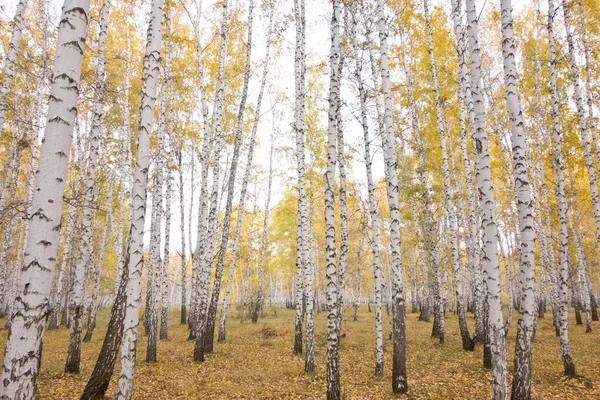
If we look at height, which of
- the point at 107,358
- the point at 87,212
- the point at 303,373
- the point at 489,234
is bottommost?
the point at 303,373

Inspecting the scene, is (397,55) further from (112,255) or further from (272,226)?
(112,255)

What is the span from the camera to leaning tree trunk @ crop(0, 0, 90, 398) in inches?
106

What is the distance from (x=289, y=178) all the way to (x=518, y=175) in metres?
13.7

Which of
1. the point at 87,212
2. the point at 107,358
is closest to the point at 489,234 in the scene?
the point at 107,358

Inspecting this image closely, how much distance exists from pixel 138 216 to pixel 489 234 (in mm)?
6005

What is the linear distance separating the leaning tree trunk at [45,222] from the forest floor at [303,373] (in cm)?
517

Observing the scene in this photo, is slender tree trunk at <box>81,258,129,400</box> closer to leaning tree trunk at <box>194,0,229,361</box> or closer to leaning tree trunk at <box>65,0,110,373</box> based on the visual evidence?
leaning tree trunk at <box>65,0,110,373</box>

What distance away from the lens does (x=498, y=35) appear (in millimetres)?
15297

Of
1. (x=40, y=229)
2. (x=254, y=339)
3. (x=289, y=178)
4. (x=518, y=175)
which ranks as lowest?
(x=254, y=339)

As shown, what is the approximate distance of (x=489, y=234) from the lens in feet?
18.6

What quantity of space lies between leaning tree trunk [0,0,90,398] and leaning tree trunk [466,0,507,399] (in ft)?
20.0

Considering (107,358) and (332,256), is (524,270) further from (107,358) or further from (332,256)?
(107,358)

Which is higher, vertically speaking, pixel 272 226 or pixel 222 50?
pixel 222 50

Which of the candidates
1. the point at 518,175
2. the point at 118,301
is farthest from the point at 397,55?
the point at 118,301
